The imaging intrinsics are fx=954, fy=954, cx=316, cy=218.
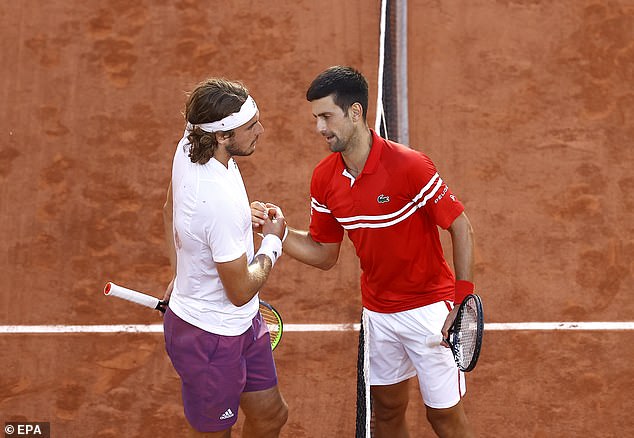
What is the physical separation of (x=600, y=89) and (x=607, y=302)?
231 centimetres

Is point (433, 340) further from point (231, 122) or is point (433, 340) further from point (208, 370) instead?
point (231, 122)

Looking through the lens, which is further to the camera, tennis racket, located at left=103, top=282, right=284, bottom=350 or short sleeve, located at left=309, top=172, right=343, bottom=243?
short sleeve, located at left=309, top=172, right=343, bottom=243

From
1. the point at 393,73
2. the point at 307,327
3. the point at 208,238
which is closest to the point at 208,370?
the point at 208,238

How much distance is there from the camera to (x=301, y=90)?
8.47 m

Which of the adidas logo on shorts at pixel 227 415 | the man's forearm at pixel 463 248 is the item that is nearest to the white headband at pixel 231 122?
the man's forearm at pixel 463 248

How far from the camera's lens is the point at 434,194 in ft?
16.0

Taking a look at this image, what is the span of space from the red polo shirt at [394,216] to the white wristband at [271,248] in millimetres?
464

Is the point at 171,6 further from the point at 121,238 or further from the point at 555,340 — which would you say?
the point at 555,340

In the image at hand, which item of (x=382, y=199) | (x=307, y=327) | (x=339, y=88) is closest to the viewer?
(x=339, y=88)

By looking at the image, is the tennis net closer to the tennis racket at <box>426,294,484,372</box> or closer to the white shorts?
the white shorts

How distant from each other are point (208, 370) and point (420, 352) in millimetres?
1173

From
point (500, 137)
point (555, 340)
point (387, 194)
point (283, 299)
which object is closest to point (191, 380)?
point (387, 194)

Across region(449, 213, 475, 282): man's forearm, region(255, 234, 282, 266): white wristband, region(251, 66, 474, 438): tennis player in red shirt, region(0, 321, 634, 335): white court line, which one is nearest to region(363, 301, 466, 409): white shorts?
region(251, 66, 474, 438): tennis player in red shirt

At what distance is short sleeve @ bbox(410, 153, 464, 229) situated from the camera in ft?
15.9
